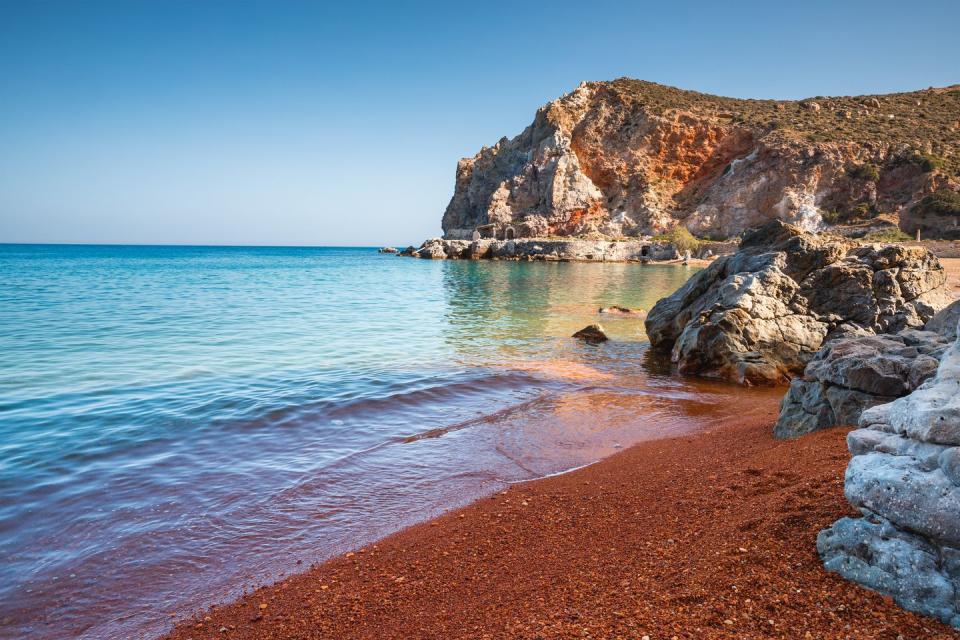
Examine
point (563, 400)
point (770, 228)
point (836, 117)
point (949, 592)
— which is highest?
point (836, 117)

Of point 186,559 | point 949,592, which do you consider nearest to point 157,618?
point 186,559

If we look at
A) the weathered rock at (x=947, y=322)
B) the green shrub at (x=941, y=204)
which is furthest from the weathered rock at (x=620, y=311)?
the green shrub at (x=941, y=204)

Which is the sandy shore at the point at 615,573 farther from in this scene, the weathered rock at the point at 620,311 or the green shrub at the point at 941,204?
the green shrub at the point at 941,204

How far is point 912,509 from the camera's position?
283cm

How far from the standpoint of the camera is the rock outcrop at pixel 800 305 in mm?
11922

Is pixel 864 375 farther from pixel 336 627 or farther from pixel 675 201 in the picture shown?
pixel 675 201

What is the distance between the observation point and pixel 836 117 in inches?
3472

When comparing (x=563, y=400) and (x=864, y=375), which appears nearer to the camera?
(x=864, y=375)

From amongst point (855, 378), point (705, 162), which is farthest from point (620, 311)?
point (705, 162)

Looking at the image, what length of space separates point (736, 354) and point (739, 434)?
16.1ft

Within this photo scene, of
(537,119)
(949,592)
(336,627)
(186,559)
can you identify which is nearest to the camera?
(949,592)

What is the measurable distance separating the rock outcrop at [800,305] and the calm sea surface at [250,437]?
1.03m

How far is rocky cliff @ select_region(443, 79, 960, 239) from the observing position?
73.7m

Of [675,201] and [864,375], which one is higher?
[675,201]
